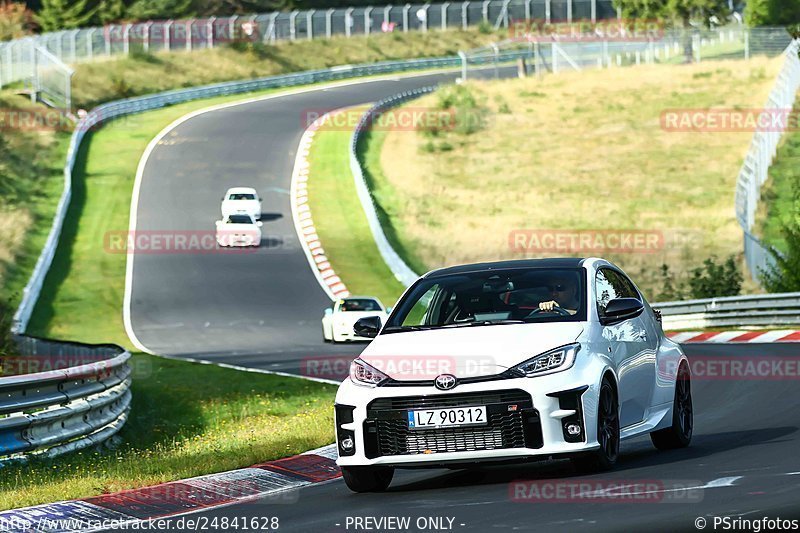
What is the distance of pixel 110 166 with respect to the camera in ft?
196

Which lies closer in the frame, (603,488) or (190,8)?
(603,488)

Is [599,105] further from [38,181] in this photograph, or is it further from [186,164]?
[38,181]

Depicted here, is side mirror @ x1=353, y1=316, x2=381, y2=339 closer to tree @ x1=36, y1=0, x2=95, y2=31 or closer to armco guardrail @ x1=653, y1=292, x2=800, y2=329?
armco guardrail @ x1=653, y1=292, x2=800, y2=329

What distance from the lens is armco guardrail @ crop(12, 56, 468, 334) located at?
142 feet

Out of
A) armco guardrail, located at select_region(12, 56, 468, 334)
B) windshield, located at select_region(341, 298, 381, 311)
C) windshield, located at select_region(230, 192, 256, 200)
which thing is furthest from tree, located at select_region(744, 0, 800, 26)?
windshield, located at select_region(341, 298, 381, 311)

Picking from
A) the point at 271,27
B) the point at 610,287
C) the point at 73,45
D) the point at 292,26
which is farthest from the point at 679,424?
the point at 292,26

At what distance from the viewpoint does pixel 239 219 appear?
162 ft

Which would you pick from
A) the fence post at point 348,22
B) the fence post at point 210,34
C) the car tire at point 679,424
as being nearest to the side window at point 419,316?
the car tire at point 679,424

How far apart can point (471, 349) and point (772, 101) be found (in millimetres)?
43339

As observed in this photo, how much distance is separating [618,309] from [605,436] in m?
0.99

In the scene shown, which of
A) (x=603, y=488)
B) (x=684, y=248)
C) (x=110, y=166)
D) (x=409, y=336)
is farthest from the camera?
(x=110, y=166)

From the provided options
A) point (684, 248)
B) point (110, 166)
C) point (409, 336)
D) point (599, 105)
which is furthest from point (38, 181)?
point (409, 336)

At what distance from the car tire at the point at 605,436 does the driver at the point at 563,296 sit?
689 mm

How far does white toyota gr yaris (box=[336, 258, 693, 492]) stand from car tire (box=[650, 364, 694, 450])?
2.34ft
